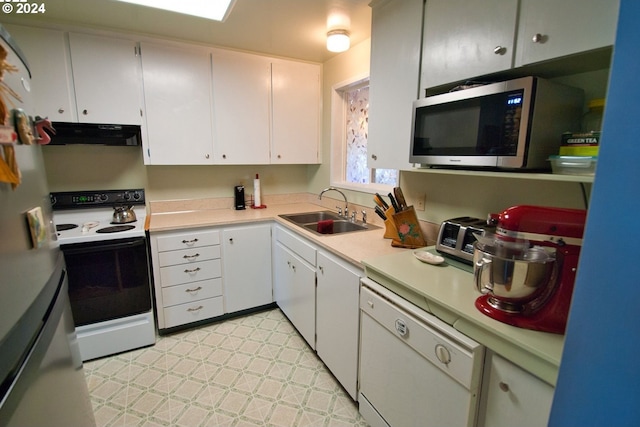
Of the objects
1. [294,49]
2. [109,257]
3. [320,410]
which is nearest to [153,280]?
[109,257]

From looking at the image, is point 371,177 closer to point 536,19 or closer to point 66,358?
point 536,19

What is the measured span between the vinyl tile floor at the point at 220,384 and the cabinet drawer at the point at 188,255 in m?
0.62

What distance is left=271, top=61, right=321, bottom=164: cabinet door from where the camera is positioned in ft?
9.12

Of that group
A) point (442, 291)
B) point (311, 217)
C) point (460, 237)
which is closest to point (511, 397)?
point (442, 291)

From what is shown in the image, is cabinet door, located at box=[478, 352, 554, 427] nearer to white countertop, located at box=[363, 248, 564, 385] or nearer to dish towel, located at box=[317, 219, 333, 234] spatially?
white countertop, located at box=[363, 248, 564, 385]

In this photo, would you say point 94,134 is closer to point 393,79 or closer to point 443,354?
point 393,79

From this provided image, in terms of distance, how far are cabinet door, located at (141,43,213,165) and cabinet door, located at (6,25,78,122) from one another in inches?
18.8

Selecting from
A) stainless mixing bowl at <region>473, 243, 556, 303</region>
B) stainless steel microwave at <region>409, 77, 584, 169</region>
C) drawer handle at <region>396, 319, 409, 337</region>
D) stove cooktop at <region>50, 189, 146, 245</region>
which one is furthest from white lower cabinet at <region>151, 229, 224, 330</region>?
stainless mixing bowl at <region>473, 243, 556, 303</region>

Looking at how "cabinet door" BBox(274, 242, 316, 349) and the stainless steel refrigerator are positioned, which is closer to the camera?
the stainless steel refrigerator

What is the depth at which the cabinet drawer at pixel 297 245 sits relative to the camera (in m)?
2.00

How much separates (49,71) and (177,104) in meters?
0.80

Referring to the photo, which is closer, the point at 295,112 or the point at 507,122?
the point at 507,122

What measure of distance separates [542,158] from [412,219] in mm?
742

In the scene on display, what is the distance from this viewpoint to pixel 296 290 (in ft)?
7.49
